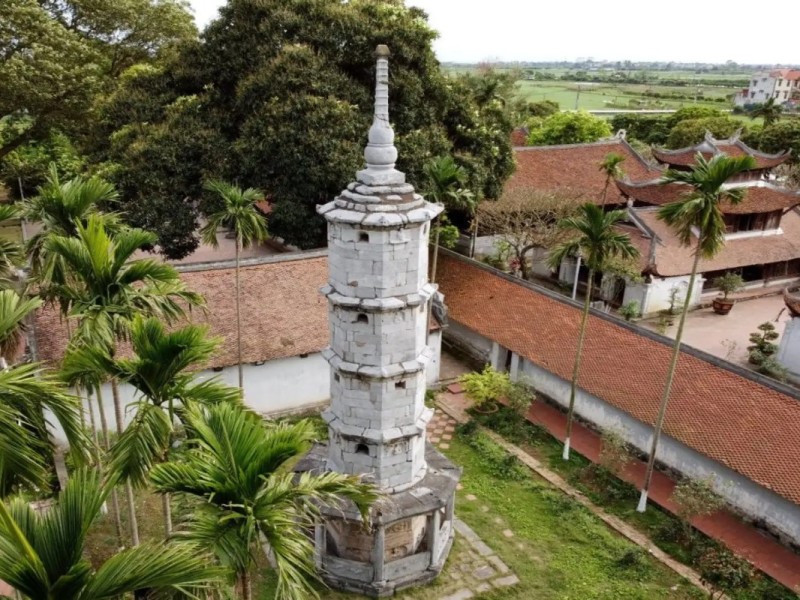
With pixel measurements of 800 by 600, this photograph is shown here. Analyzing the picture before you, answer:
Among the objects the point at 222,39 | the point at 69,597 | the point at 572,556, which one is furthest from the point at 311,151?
the point at 69,597

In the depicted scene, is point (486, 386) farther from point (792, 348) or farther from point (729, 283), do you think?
point (729, 283)

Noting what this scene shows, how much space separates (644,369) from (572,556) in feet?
26.3

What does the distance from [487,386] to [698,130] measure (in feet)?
166

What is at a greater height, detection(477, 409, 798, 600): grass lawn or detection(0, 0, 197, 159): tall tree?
detection(0, 0, 197, 159): tall tree

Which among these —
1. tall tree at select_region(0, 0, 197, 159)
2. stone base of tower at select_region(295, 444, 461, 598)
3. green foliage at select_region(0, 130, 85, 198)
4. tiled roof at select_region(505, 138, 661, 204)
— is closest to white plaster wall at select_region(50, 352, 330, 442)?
stone base of tower at select_region(295, 444, 461, 598)

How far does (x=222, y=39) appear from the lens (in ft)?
92.3

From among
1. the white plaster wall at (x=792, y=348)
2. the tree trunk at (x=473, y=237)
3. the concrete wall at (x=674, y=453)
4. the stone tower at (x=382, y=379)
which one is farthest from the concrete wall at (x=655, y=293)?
the stone tower at (x=382, y=379)

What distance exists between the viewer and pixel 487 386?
24328 mm

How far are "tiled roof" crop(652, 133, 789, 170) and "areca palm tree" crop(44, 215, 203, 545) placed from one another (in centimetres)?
3585

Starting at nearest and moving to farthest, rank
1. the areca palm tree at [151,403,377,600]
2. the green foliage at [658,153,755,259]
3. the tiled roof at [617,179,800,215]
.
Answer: the areca palm tree at [151,403,377,600] < the green foliage at [658,153,755,259] < the tiled roof at [617,179,800,215]

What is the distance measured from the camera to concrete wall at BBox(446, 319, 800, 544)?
59.7 feet

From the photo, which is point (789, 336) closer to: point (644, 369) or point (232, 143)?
point (644, 369)

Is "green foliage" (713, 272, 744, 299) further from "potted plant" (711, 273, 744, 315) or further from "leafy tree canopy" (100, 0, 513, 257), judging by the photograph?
"leafy tree canopy" (100, 0, 513, 257)

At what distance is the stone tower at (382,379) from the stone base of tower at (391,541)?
31mm
